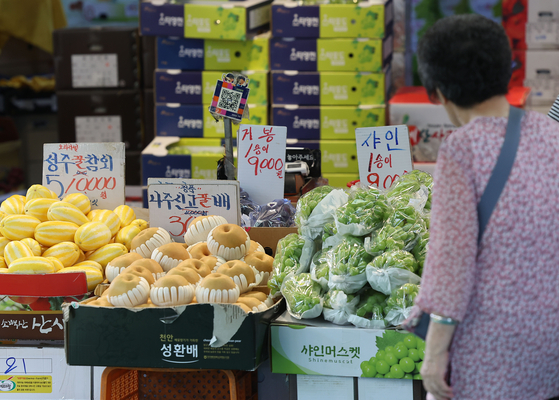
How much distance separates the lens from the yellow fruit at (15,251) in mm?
2088

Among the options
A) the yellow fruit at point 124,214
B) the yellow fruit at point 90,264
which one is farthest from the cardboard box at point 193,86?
the yellow fruit at point 90,264

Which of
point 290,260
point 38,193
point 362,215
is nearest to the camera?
point 362,215

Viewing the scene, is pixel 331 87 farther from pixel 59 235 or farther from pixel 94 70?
pixel 59 235

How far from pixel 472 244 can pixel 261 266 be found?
3.34ft

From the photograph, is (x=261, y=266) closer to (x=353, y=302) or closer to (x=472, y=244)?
(x=353, y=302)

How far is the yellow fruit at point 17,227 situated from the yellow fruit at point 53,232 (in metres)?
0.04

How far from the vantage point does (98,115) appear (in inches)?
195

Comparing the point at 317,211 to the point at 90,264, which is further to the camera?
the point at 90,264

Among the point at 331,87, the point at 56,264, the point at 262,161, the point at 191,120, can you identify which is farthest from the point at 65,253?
the point at 331,87

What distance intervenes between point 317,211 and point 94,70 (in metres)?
3.46

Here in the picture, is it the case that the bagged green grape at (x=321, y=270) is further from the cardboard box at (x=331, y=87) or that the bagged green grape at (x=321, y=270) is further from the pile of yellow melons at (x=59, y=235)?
the cardboard box at (x=331, y=87)

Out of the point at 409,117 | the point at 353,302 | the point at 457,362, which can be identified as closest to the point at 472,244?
the point at 457,362

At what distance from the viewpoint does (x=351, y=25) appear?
421 cm

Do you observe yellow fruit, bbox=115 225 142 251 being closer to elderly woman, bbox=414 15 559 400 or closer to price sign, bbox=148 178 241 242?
price sign, bbox=148 178 241 242
